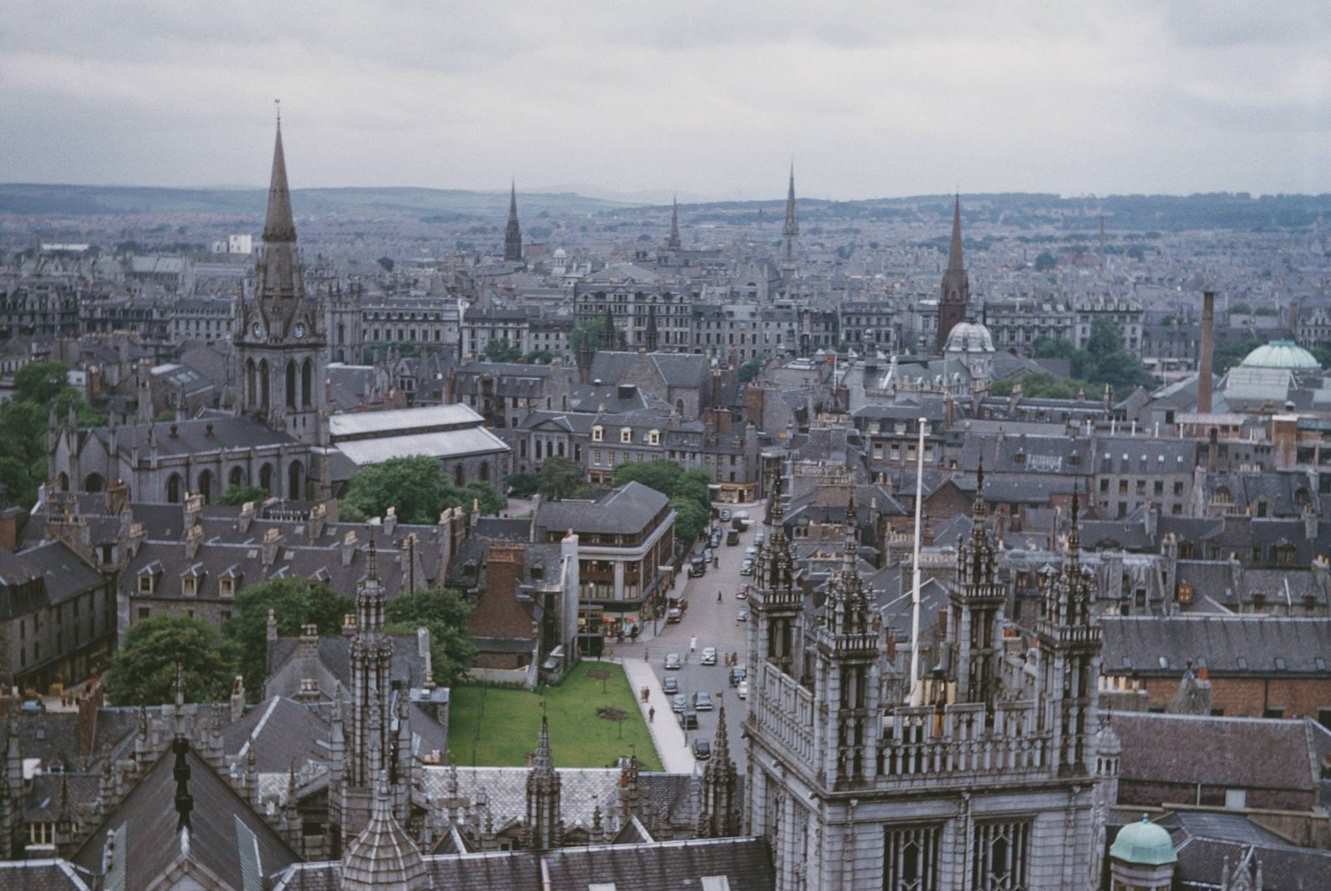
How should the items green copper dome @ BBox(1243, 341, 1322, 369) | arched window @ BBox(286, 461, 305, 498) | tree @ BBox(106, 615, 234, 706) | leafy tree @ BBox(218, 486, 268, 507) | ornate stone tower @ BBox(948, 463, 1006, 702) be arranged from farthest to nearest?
green copper dome @ BBox(1243, 341, 1322, 369) → arched window @ BBox(286, 461, 305, 498) → leafy tree @ BBox(218, 486, 268, 507) → tree @ BBox(106, 615, 234, 706) → ornate stone tower @ BBox(948, 463, 1006, 702)

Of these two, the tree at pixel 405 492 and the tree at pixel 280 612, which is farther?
the tree at pixel 405 492

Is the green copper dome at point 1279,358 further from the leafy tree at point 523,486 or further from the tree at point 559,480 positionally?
the leafy tree at point 523,486

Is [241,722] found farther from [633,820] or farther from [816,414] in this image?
[816,414]

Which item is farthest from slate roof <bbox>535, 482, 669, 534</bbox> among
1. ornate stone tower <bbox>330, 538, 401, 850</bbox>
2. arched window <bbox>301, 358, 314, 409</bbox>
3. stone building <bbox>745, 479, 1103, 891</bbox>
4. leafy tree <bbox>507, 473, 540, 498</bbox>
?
stone building <bbox>745, 479, 1103, 891</bbox>

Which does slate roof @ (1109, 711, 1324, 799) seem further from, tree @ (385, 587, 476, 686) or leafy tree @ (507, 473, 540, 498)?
leafy tree @ (507, 473, 540, 498)

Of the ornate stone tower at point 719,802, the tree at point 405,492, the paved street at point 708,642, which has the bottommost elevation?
the paved street at point 708,642

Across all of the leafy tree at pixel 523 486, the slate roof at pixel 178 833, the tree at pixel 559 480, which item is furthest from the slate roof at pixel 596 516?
the slate roof at pixel 178 833

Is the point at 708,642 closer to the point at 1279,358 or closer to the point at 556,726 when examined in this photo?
the point at 556,726
